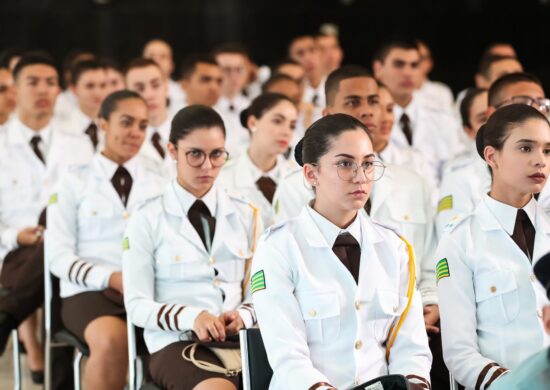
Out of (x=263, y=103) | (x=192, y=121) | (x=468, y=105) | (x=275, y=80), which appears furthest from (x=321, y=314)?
(x=275, y=80)

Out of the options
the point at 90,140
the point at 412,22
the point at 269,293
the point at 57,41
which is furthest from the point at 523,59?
the point at 269,293

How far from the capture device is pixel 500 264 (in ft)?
10.3

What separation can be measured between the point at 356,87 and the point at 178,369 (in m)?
1.66

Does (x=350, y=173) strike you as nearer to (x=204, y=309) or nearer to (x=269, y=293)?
(x=269, y=293)

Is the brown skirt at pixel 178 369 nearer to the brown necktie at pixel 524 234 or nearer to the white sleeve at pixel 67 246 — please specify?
the white sleeve at pixel 67 246

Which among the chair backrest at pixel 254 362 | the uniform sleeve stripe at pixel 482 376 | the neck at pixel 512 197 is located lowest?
the uniform sleeve stripe at pixel 482 376

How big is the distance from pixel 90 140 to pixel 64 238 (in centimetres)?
169

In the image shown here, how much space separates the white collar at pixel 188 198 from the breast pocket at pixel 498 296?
1.16 meters

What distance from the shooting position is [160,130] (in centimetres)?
615

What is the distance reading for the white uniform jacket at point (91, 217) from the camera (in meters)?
4.32

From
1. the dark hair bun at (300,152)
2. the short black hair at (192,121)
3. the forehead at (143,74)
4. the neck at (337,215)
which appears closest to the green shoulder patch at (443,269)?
the neck at (337,215)

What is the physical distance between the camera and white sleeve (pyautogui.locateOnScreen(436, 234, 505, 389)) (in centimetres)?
305

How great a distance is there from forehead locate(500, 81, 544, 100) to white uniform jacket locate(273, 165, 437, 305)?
2.16 feet

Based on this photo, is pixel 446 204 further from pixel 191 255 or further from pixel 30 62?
pixel 30 62
